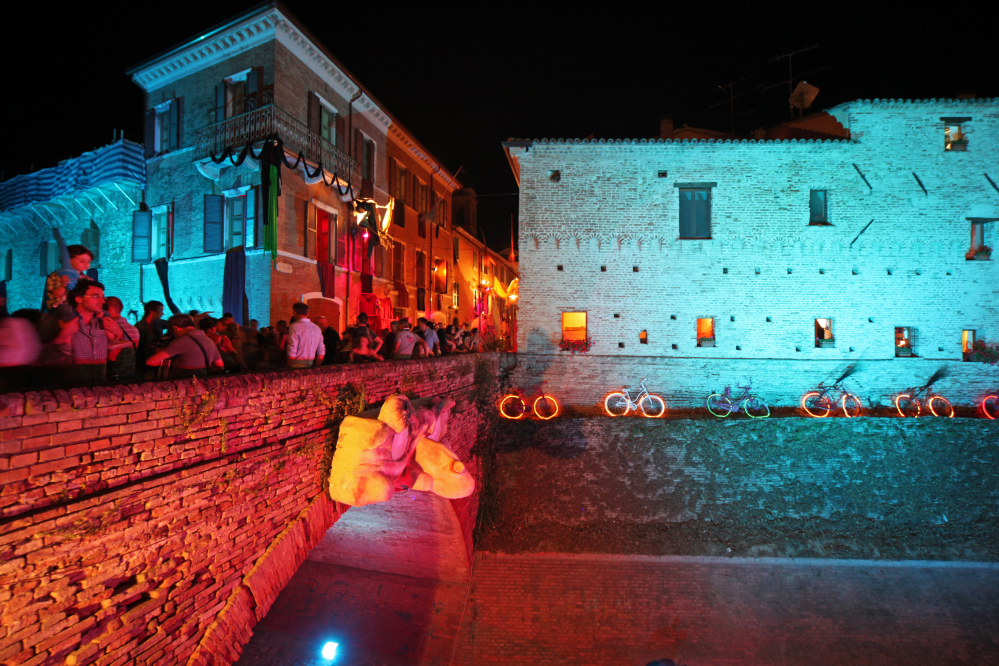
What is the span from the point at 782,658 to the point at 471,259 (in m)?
23.5

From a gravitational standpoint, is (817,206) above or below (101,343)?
above

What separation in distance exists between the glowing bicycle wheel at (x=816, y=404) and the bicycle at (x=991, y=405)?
465cm

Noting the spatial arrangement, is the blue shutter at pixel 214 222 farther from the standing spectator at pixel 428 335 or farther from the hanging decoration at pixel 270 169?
the standing spectator at pixel 428 335

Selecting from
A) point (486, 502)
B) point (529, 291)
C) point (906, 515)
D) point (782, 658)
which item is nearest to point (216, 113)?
point (529, 291)

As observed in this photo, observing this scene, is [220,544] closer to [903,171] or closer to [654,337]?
[654,337]

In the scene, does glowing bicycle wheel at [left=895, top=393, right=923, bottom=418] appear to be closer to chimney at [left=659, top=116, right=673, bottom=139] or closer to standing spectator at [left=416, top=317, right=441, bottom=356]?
chimney at [left=659, top=116, right=673, bottom=139]

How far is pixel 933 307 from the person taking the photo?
14203 mm

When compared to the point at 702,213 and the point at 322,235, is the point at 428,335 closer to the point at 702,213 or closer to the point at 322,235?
the point at 322,235

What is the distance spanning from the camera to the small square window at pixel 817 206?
1447 centimetres

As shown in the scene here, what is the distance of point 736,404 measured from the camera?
13.6 meters

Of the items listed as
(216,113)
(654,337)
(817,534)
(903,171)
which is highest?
(216,113)

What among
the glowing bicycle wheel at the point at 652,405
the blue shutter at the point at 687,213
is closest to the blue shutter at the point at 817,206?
the blue shutter at the point at 687,213

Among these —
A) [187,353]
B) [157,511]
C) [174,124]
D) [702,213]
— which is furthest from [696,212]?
[174,124]

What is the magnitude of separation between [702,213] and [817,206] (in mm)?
3641
